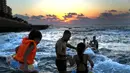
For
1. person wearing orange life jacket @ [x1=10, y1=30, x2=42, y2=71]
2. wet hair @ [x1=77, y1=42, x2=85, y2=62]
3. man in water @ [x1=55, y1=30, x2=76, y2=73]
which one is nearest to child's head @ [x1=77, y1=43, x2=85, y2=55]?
wet hair @ [x1=77, y1=42, x2=85, y2=62]

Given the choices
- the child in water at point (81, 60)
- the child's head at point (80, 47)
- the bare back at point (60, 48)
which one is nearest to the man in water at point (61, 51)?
the bare back at point (60, 48)

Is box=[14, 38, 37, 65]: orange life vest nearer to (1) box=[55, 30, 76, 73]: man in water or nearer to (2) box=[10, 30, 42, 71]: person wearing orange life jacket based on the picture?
(2) box=[10, 30, 42, 71]: person wearing orange life jacket

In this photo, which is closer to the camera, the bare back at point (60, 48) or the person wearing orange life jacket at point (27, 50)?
the person wearing orange life jacket at point (27, 50)

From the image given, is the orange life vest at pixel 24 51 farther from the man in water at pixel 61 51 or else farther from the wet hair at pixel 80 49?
the man in water at pixel 61 51

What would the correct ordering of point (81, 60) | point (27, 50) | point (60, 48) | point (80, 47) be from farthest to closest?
1. point (60, 48)
2. point (81, 60)
3. point (80, 47)
4. point (27, 50)

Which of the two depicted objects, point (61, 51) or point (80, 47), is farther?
point (61, 51)

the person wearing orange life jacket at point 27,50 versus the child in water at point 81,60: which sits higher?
the person wearing orange life jacket at point 27,50

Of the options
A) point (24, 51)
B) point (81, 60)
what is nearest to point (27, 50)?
point (24, 51)

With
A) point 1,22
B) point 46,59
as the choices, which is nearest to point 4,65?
point 46,59

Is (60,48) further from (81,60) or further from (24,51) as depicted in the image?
(24,51)

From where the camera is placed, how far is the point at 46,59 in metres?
16.5

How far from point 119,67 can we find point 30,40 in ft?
27.6

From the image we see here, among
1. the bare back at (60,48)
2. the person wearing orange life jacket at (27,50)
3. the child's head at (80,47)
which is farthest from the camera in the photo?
the bare back at (60,48)

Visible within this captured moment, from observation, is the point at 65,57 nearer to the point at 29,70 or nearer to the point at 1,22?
the point at 29,70
